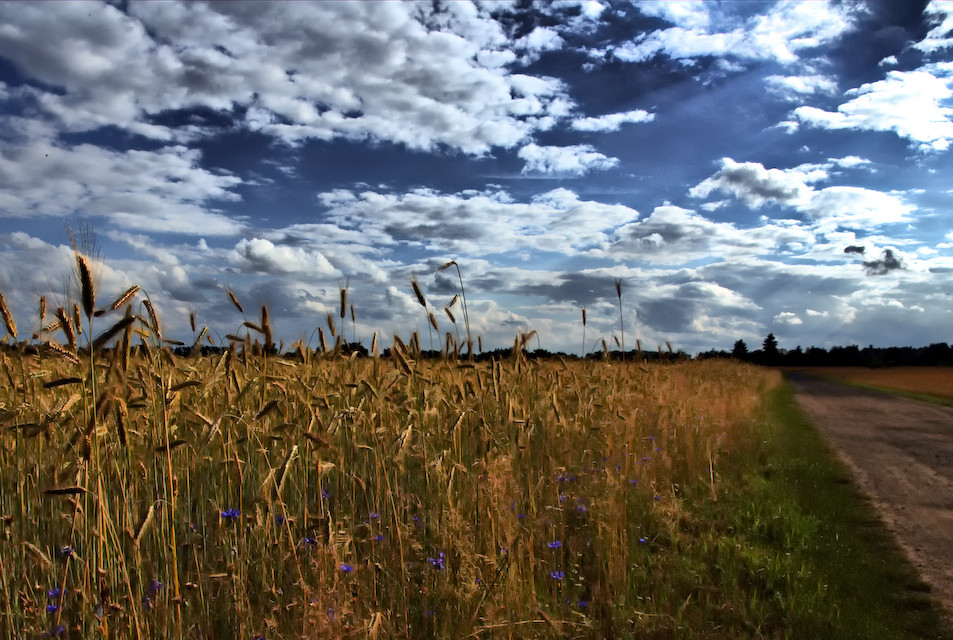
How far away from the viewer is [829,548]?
5867mm

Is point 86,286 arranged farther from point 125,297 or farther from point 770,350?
point 770,350

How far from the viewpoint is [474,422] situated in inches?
243

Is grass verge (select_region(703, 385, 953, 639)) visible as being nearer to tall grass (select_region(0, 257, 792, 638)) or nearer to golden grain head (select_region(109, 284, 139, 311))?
tall grass (select_region(0, 257, 792, 638))

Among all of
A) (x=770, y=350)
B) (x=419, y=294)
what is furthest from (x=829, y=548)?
(x=770, y=350)

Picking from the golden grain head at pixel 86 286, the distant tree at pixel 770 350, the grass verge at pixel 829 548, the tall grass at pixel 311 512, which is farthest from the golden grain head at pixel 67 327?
the distant tree at pixel 770 350

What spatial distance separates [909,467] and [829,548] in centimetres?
478

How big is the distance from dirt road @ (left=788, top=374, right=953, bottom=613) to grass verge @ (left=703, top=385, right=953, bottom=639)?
0.62 feet

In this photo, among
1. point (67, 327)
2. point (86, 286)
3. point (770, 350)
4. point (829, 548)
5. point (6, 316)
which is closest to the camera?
point (86, 286)

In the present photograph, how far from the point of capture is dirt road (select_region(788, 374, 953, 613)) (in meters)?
5.92

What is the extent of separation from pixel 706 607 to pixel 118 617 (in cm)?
381

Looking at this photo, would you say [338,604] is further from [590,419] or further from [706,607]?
[590,419]

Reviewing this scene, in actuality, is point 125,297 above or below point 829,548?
above

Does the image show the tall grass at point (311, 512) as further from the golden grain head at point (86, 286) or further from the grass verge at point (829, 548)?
the grass verge at point (829, 548)

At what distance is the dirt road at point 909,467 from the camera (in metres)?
5.92
